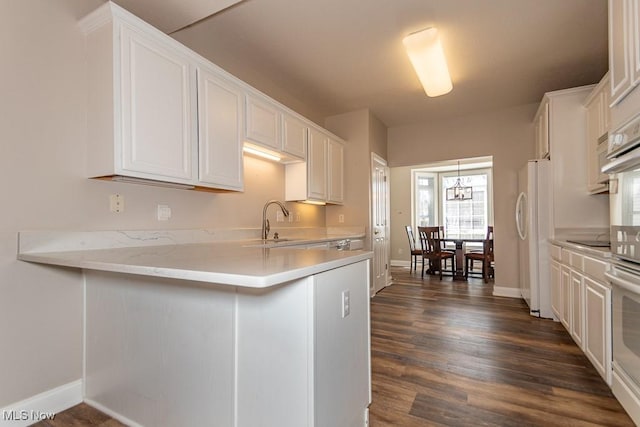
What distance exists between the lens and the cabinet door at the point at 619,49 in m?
1.62

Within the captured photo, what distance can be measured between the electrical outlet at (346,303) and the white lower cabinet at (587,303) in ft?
5.24

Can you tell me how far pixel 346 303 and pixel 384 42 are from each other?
2.43m

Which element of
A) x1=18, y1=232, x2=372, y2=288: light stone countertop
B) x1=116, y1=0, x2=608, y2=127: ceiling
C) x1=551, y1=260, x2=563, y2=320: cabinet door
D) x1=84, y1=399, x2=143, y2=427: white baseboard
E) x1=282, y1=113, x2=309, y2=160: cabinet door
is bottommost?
x1=84, y1=399, x2=143, y2=427: white baseboard

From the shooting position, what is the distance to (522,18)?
8.18 ft

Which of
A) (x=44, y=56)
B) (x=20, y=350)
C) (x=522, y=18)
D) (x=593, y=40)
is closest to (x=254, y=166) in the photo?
(x=44, y=56)

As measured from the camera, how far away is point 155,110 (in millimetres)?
1911

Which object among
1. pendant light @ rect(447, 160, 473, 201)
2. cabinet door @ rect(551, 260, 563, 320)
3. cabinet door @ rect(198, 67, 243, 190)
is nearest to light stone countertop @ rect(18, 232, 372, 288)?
cabinet door @ rect(198, 67, 243, 190)

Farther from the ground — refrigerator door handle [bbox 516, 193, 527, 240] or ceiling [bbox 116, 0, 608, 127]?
ceiling [bbox 116, 0, 608, 127]

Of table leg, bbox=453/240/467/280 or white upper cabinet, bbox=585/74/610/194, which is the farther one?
table leg, bbox=453/240/467/280

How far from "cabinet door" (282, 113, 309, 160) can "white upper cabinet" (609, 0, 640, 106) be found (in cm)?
247

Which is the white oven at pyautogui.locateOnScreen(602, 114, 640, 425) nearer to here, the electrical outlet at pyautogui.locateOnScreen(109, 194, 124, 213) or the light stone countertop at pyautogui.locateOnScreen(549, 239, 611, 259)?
the light stone countertop at pyautogui.locateOnScreen(549, 239, 611, 259)

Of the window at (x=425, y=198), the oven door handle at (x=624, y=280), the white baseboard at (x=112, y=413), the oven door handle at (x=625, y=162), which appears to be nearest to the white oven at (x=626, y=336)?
the oven door handle at (x=624, y=280)

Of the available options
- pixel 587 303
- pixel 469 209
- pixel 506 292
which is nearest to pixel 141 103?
pixel 587 303

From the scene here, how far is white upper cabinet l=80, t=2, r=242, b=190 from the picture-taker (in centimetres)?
174
